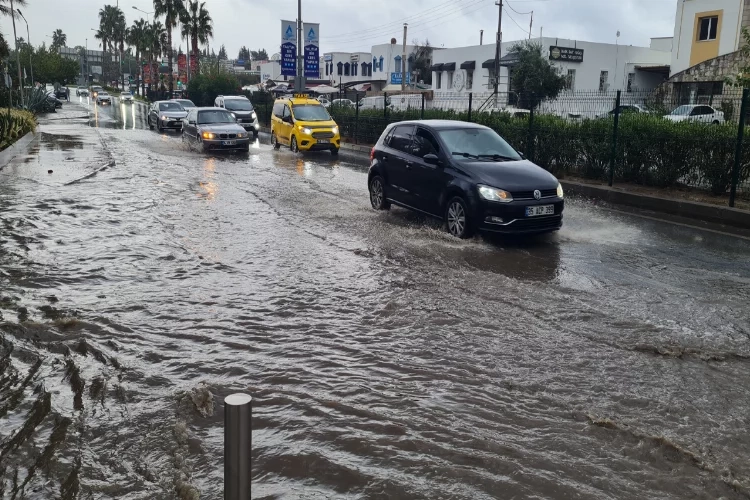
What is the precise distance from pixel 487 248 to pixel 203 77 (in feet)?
162

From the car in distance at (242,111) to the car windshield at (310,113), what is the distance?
23.3 feet

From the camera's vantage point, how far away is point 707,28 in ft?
128

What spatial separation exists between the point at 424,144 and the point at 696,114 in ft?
20.7

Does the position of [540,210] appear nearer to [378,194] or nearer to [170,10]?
[378,194]

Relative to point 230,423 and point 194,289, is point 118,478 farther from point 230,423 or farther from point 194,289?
point 194,289

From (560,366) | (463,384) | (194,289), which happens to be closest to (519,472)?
(463,384)

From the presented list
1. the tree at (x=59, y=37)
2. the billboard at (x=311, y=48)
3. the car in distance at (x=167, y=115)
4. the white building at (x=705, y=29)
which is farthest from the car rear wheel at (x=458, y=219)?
the tree at (x=59, y=37)

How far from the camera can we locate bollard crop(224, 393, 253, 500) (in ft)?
7.32

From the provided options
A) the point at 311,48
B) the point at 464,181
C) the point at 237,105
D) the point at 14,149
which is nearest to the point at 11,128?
the point at 14,149

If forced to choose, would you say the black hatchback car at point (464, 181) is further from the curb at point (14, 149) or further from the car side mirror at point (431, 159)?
the curb at point (14, 149)

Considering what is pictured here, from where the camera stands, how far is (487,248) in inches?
354

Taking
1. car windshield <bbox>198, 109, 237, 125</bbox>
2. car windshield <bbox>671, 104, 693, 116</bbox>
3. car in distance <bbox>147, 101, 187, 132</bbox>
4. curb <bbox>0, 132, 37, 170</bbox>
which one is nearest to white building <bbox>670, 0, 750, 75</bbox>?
car windshield <bbox>671, 104, 693, 116</bbox>

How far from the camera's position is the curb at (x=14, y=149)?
59.6 feet

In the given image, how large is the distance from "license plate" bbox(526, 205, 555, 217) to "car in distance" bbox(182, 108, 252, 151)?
15.2 m
